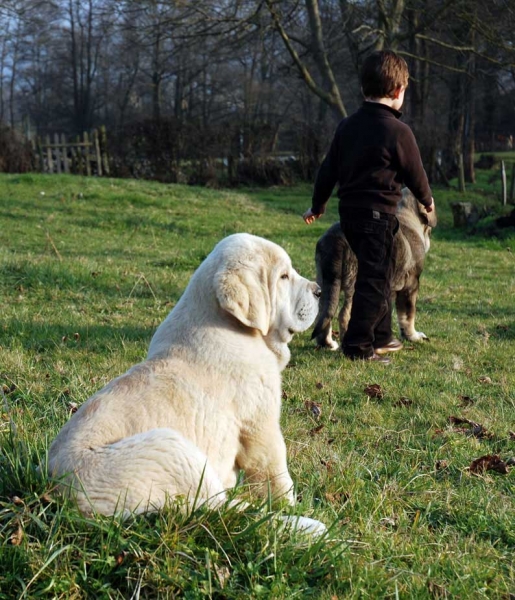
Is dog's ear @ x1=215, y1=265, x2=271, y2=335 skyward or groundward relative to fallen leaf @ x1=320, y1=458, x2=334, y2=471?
skyward

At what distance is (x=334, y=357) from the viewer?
682 cm

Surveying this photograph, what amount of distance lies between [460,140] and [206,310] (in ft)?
101

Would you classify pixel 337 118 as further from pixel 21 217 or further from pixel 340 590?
pixel 340 590

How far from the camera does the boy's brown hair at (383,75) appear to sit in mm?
6223

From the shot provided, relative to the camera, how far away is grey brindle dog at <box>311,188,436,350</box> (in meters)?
6.94

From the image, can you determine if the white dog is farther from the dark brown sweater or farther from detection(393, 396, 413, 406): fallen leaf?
the dark brown sweater

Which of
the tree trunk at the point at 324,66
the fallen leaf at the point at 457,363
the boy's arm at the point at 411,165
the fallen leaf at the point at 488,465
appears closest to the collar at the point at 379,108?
the boy's arm at the point at 411,165

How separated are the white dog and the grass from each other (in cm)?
14

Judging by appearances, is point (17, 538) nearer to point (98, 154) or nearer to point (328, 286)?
point (328, 286)

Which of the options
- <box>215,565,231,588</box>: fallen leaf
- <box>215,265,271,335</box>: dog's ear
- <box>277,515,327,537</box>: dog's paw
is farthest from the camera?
<box>215,265,271,335</box>: dog's ear

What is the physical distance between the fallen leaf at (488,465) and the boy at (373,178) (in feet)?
8.22

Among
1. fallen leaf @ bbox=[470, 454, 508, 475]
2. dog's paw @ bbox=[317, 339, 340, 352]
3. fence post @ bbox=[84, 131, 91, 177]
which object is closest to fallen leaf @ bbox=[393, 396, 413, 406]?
fallen leaf @ bbox=[470, 454, 508, 475]

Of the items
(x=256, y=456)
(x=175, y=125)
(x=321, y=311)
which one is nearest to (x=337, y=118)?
(x=175, y=125)

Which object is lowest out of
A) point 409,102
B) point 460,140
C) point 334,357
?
point 334,357
